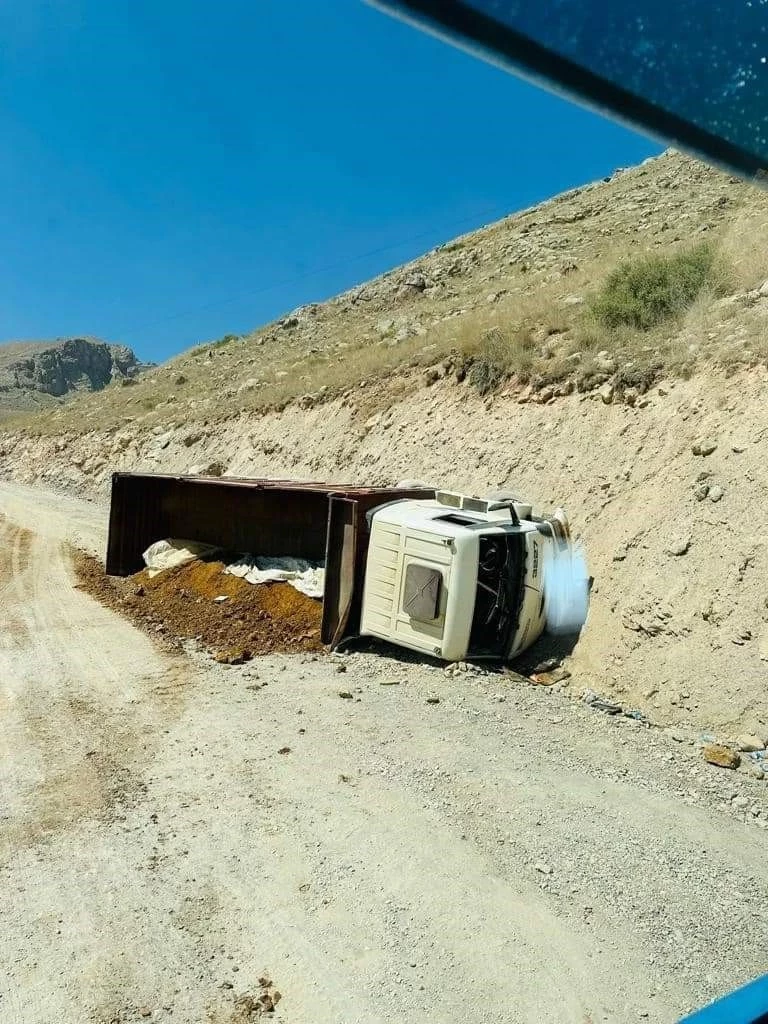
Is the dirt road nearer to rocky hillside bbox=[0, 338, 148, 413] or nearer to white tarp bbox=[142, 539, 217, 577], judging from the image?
white tarp bbox=[142, 539, 217, 577]

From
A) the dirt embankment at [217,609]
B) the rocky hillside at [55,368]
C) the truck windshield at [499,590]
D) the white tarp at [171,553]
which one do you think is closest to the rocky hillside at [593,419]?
the truck windshield at [499,590]

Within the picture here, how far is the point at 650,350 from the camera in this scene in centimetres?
1389

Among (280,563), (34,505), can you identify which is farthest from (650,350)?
(34,505)

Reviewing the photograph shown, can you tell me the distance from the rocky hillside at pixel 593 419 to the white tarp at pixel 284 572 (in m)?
4.15

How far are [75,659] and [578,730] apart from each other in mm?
6379

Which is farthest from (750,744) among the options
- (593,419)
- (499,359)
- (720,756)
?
(499,359)

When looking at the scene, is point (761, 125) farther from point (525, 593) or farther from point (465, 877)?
point (525, 593)

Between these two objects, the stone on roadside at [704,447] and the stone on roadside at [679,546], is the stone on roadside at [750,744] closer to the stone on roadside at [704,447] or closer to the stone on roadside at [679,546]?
the stone on roadside at [679,546]

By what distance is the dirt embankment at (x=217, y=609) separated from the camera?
10625mm

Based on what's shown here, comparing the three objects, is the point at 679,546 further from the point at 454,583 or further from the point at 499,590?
the point at 454,583

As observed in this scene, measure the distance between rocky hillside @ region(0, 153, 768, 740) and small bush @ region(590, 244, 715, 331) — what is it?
8cm

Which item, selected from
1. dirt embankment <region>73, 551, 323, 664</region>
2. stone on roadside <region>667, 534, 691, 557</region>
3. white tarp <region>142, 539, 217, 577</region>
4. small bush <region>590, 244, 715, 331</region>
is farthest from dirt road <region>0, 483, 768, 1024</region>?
small bush <region>590, 244, 715, 331</region>

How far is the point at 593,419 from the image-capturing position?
1348cm

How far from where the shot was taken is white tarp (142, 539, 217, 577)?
46.0 ft
